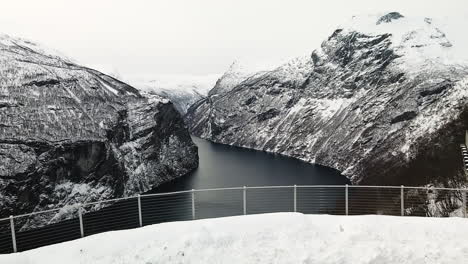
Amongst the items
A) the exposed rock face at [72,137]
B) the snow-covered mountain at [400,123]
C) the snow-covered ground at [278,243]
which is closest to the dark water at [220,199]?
the snow-covered ground at [278,243]

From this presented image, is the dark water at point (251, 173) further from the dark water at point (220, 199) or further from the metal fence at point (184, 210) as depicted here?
the metal fence at point (184, 210)

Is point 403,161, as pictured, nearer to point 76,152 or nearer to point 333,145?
point 333,145

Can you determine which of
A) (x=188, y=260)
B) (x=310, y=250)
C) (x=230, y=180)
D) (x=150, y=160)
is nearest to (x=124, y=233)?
(x=188, y=260)

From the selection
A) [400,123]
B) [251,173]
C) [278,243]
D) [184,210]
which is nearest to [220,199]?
[184,210]

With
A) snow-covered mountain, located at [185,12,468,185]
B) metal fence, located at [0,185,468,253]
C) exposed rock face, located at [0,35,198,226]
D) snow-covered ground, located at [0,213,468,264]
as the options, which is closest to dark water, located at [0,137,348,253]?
metal fence, located at [0,185,468,253]

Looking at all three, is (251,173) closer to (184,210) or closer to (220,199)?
(220,199)

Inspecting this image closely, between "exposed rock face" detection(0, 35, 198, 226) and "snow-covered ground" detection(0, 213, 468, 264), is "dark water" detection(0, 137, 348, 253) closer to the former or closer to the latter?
"snow-covered ground" detection(0, 213, 468, 264)
